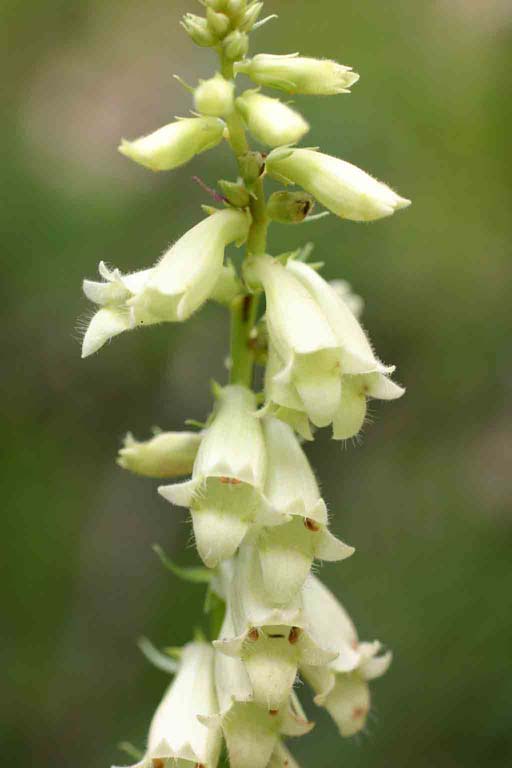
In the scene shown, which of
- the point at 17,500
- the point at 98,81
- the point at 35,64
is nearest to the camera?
the point at 17,500

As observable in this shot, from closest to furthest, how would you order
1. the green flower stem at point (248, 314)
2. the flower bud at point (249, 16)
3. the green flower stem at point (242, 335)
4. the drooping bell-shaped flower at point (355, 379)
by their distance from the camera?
1. the drooping bell-shaped flower at point (355, 379)
2. the flower bud at point (249, 16)
3. the green flower stem at point (248, 314)
4. the green flower stem at point (242, 335)

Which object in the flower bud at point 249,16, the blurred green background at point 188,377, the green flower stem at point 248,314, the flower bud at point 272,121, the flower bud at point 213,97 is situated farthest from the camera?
the blurred green background at point 188,377

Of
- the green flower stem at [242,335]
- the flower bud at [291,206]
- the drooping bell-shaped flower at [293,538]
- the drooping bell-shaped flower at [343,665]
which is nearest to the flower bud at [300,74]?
the flower bud at [291,206]

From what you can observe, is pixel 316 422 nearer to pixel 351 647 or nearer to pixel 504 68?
pixel 351 647

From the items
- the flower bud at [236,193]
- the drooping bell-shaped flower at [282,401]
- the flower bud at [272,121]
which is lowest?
the drooping bell-shaped flower at [282,401]

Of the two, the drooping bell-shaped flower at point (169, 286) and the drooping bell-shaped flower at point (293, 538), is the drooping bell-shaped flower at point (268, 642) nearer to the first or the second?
the drooping bell-shaped flower at point (293, 538)

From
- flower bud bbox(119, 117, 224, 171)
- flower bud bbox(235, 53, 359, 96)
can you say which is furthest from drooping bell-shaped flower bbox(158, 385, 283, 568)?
flower bud bbox(235, 53, 359, 96)

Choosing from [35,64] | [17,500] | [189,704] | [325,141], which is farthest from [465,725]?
[35,64]
